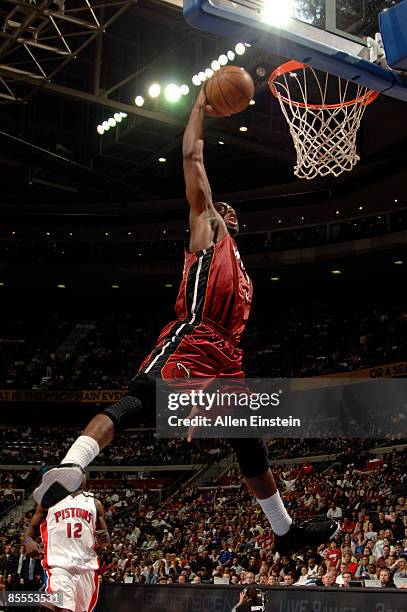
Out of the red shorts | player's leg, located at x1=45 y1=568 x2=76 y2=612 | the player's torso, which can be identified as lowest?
player's leg, located at x1=45 y1=568 x2=76 y2=612

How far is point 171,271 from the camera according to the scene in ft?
86.1

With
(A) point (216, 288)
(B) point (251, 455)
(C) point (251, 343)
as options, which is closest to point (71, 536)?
(B) point (251, 455)

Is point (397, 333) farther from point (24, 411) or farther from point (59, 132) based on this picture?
point (24, 411)

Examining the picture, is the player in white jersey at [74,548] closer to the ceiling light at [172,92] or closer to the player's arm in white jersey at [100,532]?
the player's arm in white jersey at [100,532]

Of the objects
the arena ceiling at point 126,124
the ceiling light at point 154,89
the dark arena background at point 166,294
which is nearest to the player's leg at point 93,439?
the dark arena background at point 166,294

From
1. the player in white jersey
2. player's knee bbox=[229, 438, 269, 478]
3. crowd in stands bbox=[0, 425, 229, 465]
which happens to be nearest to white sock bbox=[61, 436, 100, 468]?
player's knee bbox=[229, 438, 269, 478]

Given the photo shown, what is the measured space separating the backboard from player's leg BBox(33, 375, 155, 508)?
7.80ft

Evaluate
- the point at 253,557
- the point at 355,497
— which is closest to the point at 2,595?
the point at 253,557

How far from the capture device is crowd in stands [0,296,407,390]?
918 inches

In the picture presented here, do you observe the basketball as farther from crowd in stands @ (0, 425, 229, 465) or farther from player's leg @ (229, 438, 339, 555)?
crowd in stands @ (0, 425, 229, 465)

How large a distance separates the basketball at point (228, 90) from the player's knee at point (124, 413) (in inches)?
68.0

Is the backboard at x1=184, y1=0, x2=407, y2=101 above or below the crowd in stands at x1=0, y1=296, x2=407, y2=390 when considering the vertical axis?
below

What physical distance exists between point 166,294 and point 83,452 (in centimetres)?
2488

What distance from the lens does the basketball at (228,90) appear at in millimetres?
4258
